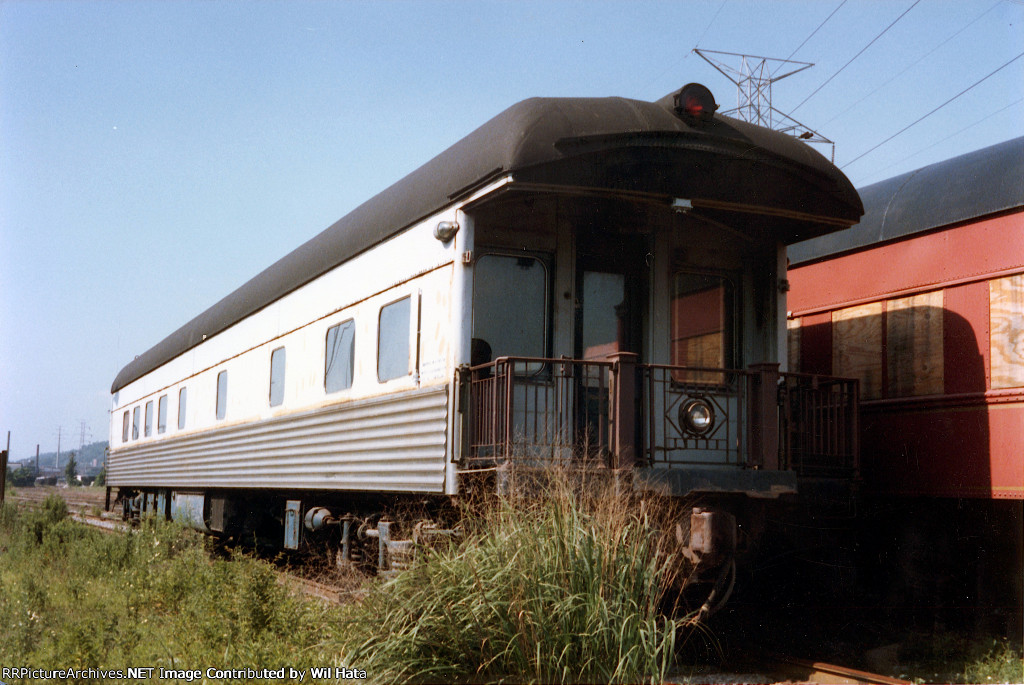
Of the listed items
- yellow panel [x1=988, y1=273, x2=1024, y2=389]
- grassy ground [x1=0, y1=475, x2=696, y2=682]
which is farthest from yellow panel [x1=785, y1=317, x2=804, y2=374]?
grassy ground [x1=0, y1=475, x2=696, y2=682]

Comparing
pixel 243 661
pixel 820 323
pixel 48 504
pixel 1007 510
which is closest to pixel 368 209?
pixel 820 323

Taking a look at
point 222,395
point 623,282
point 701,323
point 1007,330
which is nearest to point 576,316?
point 623,282

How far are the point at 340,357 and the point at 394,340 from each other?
1373mm

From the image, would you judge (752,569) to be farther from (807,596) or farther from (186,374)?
(186,374)

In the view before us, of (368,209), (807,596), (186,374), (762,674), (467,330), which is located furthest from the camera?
(186,374)

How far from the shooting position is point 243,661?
540cm

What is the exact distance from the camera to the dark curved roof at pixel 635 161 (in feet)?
23.1

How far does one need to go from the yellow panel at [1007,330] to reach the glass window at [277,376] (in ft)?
24.1

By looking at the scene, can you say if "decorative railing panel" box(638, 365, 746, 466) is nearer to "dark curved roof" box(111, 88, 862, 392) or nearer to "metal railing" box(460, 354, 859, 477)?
"metal railing" box(460, 354, 859, 477)

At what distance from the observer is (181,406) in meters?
17.2

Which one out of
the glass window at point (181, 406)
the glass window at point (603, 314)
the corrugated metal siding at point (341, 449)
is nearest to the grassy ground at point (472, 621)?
the corrugated metal siding at point (341, 449)

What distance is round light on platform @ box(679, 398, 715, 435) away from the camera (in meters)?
7.76

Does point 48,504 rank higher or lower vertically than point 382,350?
lower

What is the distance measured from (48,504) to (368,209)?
13.3 m
